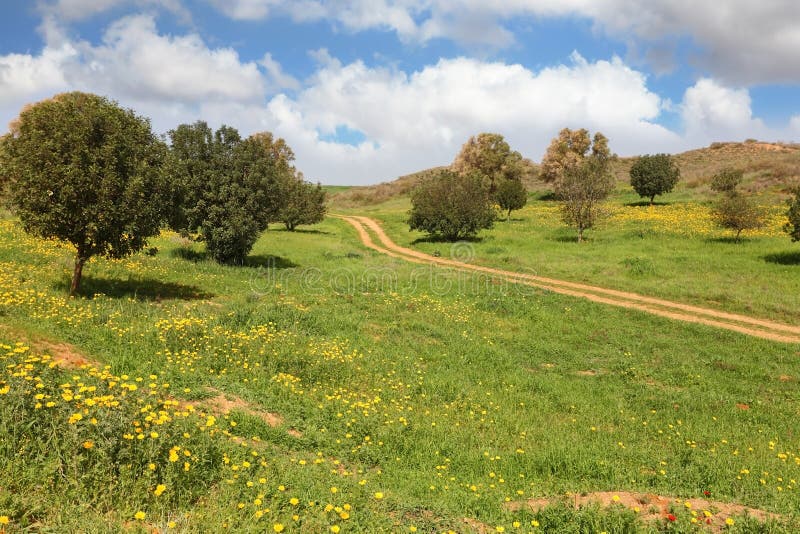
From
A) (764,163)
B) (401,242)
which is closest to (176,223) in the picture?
(401,242)

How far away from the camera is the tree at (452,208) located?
43.7m

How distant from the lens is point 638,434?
438 inches

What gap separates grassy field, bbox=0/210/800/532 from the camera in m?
5.59

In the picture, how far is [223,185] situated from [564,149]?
57213 mm

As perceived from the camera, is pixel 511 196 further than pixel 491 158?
No

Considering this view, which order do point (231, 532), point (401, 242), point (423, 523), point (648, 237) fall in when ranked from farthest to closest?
point (401, 242) → point (648, 237) → point (423, 523) → point (231, 532)

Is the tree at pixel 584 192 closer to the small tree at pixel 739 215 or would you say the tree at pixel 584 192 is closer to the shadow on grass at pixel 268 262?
the small tree at pixel 739 215

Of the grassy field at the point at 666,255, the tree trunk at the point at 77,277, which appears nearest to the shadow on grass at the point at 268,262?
the tree trunk at the point at 77,277

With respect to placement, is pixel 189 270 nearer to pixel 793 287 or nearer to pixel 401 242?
pixel 401 242

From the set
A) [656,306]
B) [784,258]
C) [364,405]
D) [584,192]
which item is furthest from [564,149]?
[364,405]

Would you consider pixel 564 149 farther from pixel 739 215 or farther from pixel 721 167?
pixel 739 215

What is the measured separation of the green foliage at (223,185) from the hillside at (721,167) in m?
26.5

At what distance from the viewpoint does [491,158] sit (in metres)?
67.2

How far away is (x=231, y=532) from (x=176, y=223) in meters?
15.8
